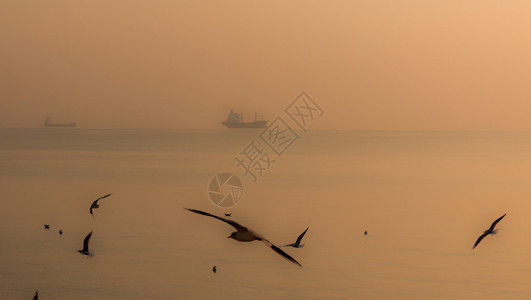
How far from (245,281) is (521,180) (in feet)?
99.9

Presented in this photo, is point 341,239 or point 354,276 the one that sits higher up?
point 341,239

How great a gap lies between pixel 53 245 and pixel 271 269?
7.54 metres

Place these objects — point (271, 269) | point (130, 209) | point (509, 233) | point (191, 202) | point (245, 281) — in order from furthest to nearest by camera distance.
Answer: point (191, 202) < point (130, 209) < point (509, 233) < point (271, 269) < point (245, 281)

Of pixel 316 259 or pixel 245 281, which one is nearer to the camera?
pixel 245 281

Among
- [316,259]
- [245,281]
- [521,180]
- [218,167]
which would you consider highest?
[218,167]

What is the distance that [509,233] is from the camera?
20969 millimetres

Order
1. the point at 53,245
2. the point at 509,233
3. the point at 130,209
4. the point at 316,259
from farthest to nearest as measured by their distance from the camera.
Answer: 1. the point at 130,209
2. the point at 509,233
3. the point at 53,245
4. the point at 316,259

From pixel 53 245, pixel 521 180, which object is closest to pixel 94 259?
pixel 53 245

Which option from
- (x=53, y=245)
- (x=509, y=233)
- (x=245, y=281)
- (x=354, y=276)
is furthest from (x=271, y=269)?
(x=509, y=233)

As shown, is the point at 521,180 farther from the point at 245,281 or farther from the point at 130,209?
the point at 245,281

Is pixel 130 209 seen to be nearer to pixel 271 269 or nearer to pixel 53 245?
pixel 53 245

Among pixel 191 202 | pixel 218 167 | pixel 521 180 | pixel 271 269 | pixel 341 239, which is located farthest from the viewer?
pixel 218 167

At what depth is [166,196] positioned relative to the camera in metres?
30.2

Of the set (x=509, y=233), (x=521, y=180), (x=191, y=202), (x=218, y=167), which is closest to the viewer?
(x=509, y=233)
